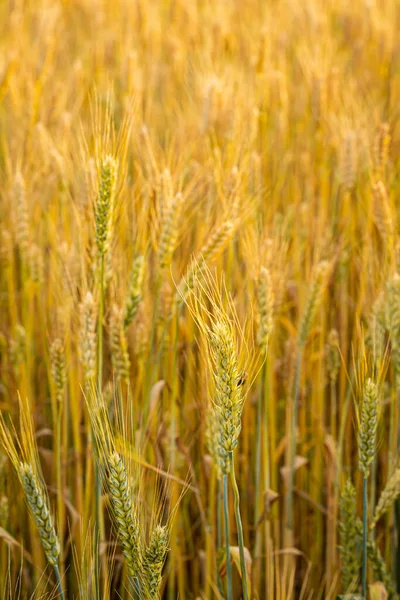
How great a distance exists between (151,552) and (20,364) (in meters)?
0.78

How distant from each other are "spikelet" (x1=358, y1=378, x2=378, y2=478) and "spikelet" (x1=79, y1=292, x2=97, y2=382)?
1.50ft

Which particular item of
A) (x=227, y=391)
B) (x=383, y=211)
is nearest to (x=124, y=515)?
(x=227, y=391)

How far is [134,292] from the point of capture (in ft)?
4.15

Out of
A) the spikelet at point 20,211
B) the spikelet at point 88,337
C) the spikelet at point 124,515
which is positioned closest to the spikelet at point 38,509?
the spikelet at point 124,515

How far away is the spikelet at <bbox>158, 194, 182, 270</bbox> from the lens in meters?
1.31

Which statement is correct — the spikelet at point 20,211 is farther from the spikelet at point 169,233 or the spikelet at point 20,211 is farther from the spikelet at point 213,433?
the spikelet at point 213,433

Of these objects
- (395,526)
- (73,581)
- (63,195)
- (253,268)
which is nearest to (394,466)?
(395,526)

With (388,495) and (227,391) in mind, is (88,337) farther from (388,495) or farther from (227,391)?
(388,495)

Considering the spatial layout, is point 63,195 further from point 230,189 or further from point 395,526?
point 395,526

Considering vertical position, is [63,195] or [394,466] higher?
[63,195]

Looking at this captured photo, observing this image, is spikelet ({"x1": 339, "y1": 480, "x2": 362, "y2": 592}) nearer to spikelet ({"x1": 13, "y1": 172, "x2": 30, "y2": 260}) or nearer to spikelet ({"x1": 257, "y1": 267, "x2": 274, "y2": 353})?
spikelet ({"x1": 257, "y1": 267, "x2": 274, "y2": 353})

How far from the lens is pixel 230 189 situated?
1485 millimetres

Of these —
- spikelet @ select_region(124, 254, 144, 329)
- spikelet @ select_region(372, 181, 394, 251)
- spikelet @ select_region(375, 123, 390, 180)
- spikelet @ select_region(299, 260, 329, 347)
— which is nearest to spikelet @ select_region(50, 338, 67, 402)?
spikelet @ select_region(124, 254, 144, 329)

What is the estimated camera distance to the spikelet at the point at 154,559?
0.95m
